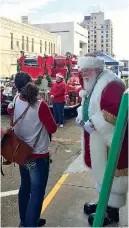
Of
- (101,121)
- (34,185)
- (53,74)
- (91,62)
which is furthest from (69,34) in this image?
(34,185)

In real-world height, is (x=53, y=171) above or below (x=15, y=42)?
below

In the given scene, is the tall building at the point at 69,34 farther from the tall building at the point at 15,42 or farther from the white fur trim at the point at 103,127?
the white fur trim at the point at 103,127

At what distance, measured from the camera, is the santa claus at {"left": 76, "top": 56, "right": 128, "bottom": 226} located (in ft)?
10.7

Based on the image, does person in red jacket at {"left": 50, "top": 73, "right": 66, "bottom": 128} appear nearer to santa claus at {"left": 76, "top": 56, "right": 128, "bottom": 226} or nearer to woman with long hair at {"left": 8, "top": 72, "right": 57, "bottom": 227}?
santa claus at {"left": 76, "top": 56, "right": 128, "bottom": 226}

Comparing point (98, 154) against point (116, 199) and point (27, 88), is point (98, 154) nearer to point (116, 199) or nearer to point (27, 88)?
point (116, 199)

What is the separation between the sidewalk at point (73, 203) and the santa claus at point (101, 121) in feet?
0.56

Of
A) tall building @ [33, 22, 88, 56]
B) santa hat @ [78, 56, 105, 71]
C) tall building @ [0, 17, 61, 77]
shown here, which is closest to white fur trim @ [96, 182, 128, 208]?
santa hat @ [78, 56, 105, 71]

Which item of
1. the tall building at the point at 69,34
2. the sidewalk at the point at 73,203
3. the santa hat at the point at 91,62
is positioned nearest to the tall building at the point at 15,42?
the tall building at the point at 69,34

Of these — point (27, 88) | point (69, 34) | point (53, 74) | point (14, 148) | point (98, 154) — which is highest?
point (69, 34)

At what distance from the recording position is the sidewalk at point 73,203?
3.68 metres

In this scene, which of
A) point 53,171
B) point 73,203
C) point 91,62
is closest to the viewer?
point 91,62

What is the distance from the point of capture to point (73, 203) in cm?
416

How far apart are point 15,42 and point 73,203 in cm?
5668

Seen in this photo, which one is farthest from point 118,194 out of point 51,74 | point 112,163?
point 51,74
